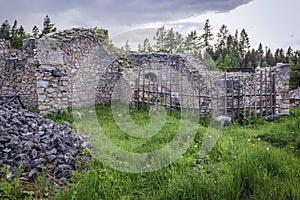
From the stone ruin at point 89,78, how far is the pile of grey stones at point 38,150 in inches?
117

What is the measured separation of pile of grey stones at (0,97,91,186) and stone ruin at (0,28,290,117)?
2972 millimetres

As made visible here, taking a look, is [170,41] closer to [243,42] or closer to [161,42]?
[161,42]

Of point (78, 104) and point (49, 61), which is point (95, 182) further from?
point (78, 104)

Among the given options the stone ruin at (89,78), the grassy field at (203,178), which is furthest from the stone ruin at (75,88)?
Result: the grassy field at (203,178)

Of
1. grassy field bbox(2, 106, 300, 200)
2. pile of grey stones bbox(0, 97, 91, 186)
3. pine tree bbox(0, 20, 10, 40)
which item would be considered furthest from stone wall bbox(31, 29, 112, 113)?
pine tree bbox(0, 20, 10, 40)

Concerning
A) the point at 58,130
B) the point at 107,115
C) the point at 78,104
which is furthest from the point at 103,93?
the point at 58,130

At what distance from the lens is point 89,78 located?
1127 cm

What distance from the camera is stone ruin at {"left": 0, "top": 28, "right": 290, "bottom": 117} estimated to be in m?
8.95

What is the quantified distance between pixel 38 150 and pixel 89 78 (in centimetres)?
678

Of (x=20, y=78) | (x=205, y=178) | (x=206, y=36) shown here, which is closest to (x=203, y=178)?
(x=205, y=178)

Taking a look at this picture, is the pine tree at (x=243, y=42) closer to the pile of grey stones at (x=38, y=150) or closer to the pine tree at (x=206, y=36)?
the pine tree at (x=206, y=36)

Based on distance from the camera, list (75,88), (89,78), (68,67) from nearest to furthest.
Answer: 1. (68,67)
2. (75,88)
3. (89,78)

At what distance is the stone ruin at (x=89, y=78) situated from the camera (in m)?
8.95

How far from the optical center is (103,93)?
1175 cm
